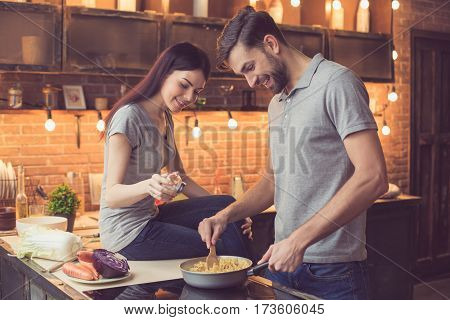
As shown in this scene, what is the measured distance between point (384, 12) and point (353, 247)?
331cm

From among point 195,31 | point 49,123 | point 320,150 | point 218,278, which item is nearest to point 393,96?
point 195,31

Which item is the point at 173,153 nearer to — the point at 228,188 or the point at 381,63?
the point at 228,188

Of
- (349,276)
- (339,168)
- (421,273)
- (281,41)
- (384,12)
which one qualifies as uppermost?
(384,12)

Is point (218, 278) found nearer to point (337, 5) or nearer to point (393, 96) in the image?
point (337, 5)

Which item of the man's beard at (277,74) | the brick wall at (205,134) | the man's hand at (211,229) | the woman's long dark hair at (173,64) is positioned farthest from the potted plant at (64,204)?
the man's beard at (277,74)

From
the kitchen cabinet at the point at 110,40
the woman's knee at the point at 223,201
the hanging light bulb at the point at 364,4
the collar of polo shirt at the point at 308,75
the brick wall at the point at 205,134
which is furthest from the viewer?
the hanging light bulb at the point at 364,4

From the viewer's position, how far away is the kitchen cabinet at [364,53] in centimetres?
489

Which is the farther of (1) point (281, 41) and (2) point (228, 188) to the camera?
(2) point (228, 188)

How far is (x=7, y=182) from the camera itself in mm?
3785

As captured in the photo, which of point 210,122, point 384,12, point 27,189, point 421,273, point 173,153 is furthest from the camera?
point 421,273

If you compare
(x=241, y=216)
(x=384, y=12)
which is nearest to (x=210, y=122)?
(x=384, y=12)

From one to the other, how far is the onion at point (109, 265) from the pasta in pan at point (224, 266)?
27 cm

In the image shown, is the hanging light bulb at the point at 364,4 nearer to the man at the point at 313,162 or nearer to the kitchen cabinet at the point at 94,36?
the kitchen cabinet at the point at 94,36

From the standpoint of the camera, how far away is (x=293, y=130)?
2.30 m
